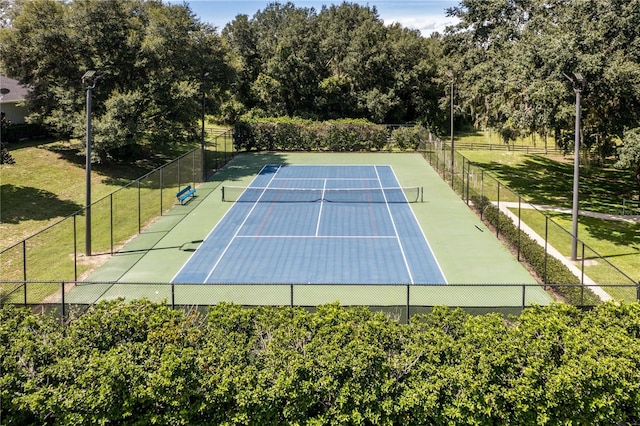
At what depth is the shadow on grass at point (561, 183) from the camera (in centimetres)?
3056

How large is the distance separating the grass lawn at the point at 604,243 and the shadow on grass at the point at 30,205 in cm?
2176

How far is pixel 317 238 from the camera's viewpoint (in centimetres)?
2233

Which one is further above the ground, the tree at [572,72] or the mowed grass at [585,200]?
the tree at [572,72]

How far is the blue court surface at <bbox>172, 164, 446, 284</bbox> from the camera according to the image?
1819 centimetres

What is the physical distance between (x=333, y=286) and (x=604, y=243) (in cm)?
1302

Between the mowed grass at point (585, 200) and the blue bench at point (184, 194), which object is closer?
the mowed grass at point (585, 200)

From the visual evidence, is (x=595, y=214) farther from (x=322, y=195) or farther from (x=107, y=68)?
(x=107, y=68)

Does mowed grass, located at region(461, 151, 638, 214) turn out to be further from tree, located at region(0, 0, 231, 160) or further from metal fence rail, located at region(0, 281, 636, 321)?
tree, located at region(0, 0, 231, 160)

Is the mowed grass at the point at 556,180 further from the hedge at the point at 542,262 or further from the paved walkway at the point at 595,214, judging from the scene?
the hedge at the point at 542,262

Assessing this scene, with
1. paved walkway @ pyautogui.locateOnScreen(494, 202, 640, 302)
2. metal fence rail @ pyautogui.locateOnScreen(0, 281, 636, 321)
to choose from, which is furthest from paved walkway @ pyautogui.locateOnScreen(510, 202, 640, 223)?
metal fence rail @ pyautogui.locateOnScreen(0, 281, 636, 321)

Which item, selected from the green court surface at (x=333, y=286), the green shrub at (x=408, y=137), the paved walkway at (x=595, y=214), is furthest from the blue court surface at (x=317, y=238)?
the green shrub at (x=408, y=137)

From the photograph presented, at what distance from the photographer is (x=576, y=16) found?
83.4 ft

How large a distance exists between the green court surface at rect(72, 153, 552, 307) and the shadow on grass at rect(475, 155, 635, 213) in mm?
5807

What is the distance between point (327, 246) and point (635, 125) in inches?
626
